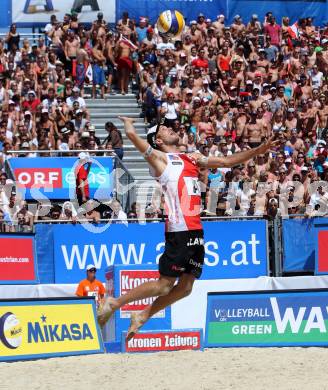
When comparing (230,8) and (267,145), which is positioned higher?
(230,8)

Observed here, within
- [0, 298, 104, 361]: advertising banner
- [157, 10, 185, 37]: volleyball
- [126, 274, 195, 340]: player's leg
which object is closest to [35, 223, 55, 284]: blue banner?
[157, 10, 185, 37]: volleyball

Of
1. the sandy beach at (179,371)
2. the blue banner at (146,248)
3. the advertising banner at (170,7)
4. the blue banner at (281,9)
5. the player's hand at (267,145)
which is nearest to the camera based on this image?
the sandy beach at (179,371)

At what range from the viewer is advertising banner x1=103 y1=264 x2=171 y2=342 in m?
14.9

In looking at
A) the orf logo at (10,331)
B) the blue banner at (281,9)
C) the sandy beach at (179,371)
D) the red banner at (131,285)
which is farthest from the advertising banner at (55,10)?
the sandy beach at (179,371)

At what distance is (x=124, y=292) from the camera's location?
14.9 metres

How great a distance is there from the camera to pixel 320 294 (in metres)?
13.0

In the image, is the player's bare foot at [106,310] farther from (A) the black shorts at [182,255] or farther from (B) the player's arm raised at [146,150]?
(B) the player's arm raised at [146,150]

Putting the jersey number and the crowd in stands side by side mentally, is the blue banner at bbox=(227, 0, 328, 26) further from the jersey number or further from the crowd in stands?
the jersey number

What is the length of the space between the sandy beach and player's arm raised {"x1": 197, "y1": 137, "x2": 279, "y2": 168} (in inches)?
83.3

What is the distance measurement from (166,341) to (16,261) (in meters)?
5.03

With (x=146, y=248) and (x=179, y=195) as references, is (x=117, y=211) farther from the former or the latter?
(x=179, y=195)

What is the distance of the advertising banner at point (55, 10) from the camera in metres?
25.1

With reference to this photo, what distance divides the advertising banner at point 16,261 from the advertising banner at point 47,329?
4589mm

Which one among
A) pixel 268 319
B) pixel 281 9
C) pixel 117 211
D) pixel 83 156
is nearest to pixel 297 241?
pixel 117 211
